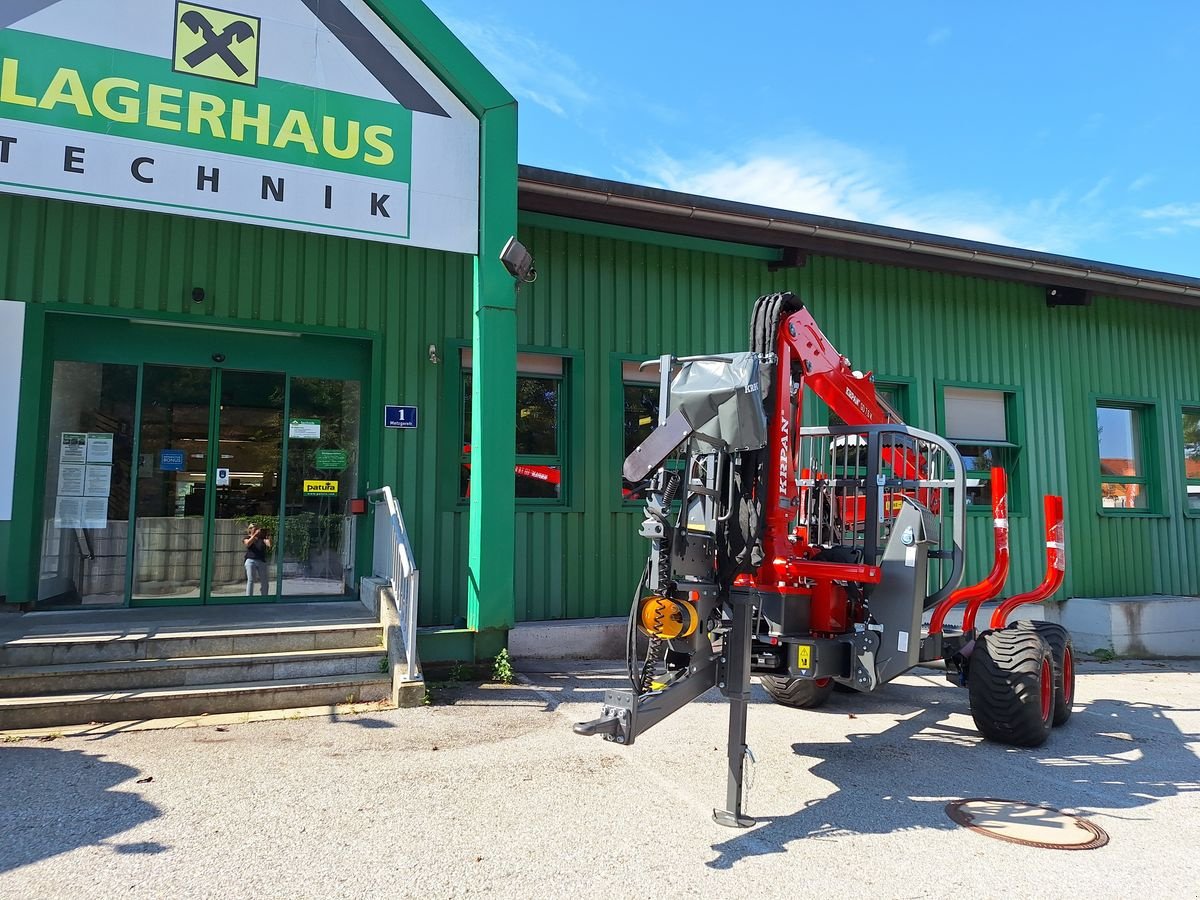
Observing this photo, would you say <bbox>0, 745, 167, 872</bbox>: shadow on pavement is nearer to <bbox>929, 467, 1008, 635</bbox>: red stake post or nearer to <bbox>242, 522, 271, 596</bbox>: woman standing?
<bbox>242, 522, 271, 596</bbox>: woman standing

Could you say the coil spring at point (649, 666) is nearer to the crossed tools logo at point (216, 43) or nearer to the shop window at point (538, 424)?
the shop window at point (538, 424)

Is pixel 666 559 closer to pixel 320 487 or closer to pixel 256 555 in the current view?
pixel 320 487

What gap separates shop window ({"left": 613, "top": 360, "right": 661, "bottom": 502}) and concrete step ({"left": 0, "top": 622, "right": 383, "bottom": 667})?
4.01 meters

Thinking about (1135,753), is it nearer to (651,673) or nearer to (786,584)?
(786,584)

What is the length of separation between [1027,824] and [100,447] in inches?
331

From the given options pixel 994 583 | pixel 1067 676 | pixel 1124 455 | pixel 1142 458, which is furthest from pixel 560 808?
pixel 1142 458

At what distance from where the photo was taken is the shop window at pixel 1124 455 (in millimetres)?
12594

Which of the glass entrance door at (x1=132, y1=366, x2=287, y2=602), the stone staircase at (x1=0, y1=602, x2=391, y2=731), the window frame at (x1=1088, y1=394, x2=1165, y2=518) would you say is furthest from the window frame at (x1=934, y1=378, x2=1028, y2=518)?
the glass entrance door at (x1=132, y1=366, x2=287, y2=602)

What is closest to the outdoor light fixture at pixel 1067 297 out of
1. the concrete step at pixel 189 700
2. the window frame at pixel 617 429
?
the window frame at pixel 617 429

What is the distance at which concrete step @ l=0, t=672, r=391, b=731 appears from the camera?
5.68 meters

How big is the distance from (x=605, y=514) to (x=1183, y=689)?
6.45m

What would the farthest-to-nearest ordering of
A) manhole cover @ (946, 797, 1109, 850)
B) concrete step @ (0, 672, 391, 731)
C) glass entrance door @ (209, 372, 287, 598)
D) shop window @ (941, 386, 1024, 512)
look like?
shop window @ (941, 386, 1024, 512) < glass entrance door @ (209, 372, 287, 598) < concrete step @ (0, 672, 391, 731) < manhole cover @ (946, 797, 1109, 850)

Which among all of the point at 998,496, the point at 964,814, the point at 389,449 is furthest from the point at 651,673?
the point at 389,449

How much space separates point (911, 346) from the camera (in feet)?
37.8
